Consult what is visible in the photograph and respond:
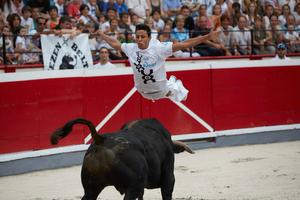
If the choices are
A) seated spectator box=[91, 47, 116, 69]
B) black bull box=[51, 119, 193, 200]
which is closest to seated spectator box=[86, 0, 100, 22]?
seated spectator box=[91, 47, 116, 69]

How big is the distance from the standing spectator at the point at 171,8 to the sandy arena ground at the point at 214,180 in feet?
12.1

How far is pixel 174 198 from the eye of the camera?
327 inches

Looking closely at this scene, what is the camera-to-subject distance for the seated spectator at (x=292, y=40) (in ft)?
49.9

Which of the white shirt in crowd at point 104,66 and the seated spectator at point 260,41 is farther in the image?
the seated spectator at point 260,41

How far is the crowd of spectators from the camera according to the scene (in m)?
11.7

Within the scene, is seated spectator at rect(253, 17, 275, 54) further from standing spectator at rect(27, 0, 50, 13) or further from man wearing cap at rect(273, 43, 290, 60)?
standing spectator at rect(27, 0, 50, 13)

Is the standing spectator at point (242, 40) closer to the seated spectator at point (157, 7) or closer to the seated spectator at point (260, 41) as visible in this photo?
the seated spectator at point (260, 41)

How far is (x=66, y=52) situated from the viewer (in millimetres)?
11391

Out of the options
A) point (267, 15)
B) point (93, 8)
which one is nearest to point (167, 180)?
point (93, 8)

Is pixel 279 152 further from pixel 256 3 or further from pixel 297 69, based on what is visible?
pixel 256 3

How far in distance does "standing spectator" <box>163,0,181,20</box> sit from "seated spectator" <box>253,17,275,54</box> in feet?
5.35

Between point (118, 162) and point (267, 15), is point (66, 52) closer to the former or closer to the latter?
point (118, 162)

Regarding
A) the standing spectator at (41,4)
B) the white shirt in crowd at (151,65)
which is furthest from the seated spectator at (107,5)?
the white shirt in crowd at (151,65)

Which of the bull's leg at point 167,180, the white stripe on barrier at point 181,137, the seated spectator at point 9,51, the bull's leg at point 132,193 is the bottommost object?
the white stripe on barrier at point 181,137
